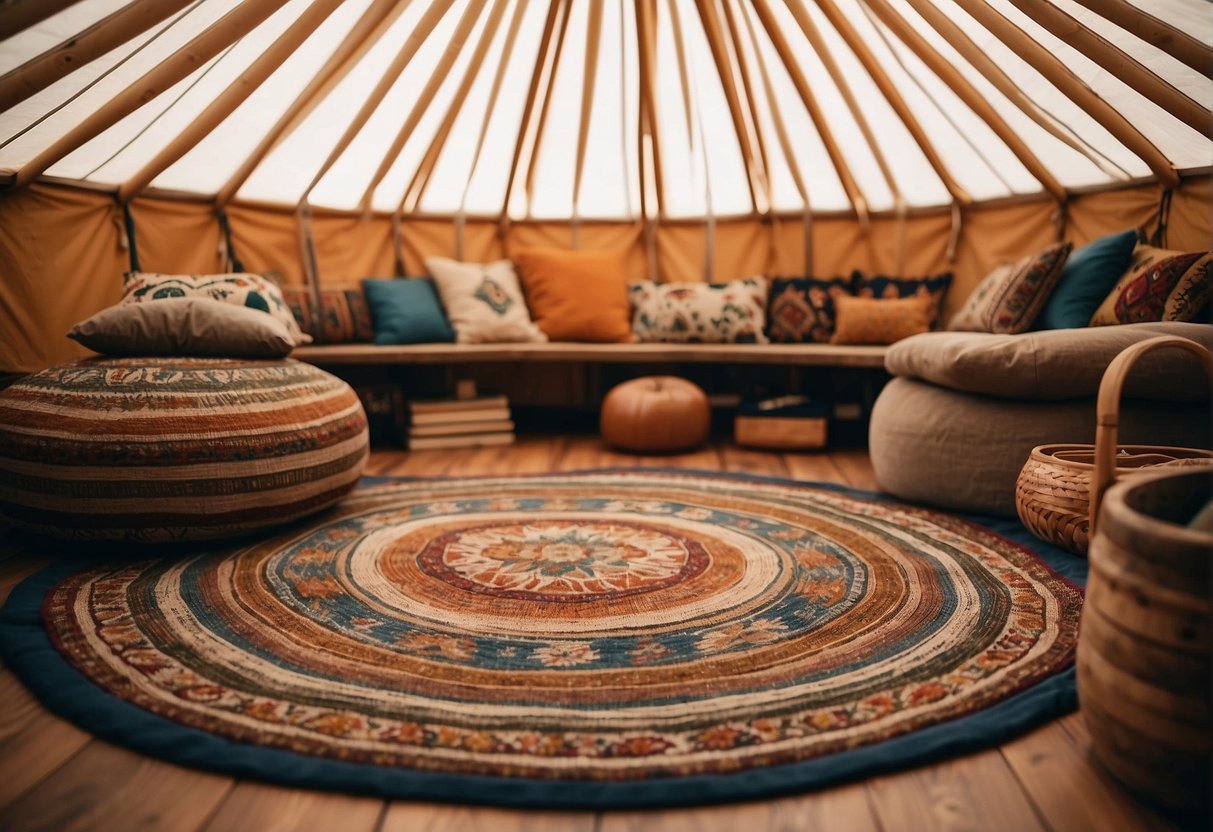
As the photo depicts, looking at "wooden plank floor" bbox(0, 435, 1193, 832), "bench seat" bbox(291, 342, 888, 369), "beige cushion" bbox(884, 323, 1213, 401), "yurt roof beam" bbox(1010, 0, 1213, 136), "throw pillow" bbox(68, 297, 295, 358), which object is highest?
"yurt roof beam" bbox(1010, 0, 1213, 136)

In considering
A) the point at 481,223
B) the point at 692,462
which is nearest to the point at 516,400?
the point at 481,223

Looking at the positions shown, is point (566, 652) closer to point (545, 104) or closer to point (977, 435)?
point (977, 435)

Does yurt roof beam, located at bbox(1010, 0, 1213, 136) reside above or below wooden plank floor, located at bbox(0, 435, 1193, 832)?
above

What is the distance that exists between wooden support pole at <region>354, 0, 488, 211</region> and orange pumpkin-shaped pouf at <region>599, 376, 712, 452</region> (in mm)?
1683

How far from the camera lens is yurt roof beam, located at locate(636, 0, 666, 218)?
148 inches

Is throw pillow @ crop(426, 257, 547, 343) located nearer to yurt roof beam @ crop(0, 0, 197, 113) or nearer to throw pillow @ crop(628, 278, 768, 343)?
throw pillow @ crop(628, 278, 768, 343)

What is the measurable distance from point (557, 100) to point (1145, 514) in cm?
385

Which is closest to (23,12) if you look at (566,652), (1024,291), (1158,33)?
(566,652)

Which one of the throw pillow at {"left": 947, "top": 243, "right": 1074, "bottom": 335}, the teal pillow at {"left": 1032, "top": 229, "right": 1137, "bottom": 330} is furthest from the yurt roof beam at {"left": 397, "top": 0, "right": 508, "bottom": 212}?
the teal pillow at {"left": 1032, "top": 229, "right": 1137, "bottom": 330}

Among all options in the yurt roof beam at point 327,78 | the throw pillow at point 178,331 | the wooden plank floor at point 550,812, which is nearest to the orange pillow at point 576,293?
the yurt roof beam at point 327,78

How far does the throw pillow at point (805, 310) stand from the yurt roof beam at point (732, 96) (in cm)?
60

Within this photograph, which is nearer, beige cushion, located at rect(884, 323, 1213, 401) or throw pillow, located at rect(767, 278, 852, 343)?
beige cushion, located at rect(884, 323, 1213, 401)

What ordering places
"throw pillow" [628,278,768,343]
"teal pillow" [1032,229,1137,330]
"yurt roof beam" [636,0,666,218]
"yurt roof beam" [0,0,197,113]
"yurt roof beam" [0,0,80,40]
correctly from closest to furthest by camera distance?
1. "yurt roof beam" [0,0,80,40]
2. "yurt roof beam" [0,0,197,113]
3. "teal pillow" [1032,229,1137,330]
4. "yurt roof beam" [636,0,666,218]
5. "throw pillow" [628,278,768,343]

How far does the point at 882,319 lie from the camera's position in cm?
429
